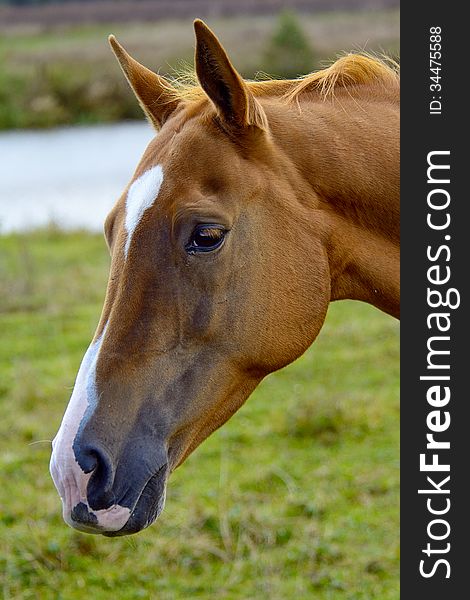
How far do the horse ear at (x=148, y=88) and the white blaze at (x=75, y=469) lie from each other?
3.29 ft

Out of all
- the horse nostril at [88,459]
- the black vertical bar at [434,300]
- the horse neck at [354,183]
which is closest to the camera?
the horse nostril at [88,459]

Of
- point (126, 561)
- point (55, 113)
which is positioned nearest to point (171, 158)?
point (126, 561)

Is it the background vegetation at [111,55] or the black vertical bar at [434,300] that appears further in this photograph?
the background vegetation at [111,55]

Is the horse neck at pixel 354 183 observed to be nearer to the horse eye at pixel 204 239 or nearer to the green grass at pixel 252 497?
the horse eye at pixel 204 239

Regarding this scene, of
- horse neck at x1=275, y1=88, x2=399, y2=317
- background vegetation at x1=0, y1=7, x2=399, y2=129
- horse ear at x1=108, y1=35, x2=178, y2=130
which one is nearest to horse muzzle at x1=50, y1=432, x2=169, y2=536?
horse neck at x1=275, y1=88, x2=399, y2=317

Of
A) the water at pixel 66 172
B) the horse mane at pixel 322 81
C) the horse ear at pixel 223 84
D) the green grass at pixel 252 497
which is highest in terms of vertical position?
the water at pixel 66 172

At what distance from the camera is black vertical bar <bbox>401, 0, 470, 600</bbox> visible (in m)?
2.91

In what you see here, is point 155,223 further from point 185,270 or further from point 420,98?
point 420,98

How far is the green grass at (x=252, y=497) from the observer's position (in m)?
4.42

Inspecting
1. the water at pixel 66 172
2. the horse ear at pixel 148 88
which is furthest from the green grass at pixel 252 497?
the water at pixel 66 172

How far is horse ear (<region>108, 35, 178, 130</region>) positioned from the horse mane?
30mm

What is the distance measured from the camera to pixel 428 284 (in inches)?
114

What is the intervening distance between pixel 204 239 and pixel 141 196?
23 centimetres

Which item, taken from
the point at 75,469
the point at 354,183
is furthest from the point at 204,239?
the point at 75,469
